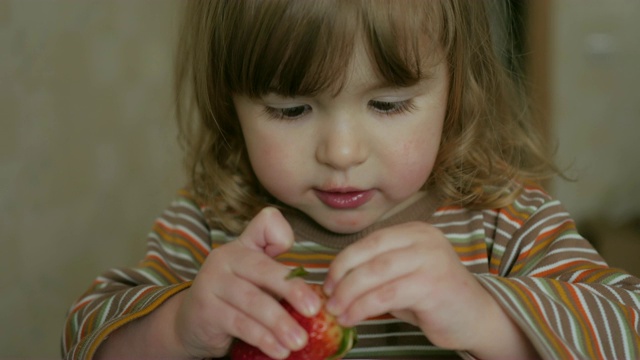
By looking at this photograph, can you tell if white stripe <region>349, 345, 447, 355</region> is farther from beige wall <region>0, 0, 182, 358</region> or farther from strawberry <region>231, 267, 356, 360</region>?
beige wall <region>0, 0, 182, 358</region>

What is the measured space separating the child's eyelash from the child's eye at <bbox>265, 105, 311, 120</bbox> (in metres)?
0.06

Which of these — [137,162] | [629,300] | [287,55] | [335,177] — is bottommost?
[137,162]

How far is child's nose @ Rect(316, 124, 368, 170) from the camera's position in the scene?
0.78m

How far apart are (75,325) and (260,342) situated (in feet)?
1.09

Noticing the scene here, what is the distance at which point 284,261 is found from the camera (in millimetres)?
977

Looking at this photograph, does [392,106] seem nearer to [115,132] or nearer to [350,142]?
[350,142]

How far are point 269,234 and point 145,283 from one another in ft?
1.01

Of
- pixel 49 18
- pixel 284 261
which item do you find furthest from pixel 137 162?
pixel 284 261

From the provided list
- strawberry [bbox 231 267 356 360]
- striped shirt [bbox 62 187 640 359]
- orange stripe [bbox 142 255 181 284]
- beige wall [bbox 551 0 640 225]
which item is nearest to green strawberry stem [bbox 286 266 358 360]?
strawberry [bbox 231 267 356 360]

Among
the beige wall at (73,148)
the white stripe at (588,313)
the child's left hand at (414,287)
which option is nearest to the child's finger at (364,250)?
the child's left hand at (414,287)

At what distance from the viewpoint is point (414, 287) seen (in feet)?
2.21

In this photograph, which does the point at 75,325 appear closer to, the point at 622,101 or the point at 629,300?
the point at 629,300

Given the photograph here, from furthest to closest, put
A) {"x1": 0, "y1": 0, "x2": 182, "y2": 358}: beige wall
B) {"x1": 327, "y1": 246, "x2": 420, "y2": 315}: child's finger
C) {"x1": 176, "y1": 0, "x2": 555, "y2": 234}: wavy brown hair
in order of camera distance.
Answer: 1. {"x1": 0, "y1": 0, "x2": 182, "y2": 358}: beige wall
2. {"x1": 176, "y1": 0, "x2": 555, "y2": 234}: wavy brown hair
3. {"x1": 327, "y1": 246, "x2": 420, "y2": 315}: child's finger

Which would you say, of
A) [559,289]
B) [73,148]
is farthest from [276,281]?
[73,148]
